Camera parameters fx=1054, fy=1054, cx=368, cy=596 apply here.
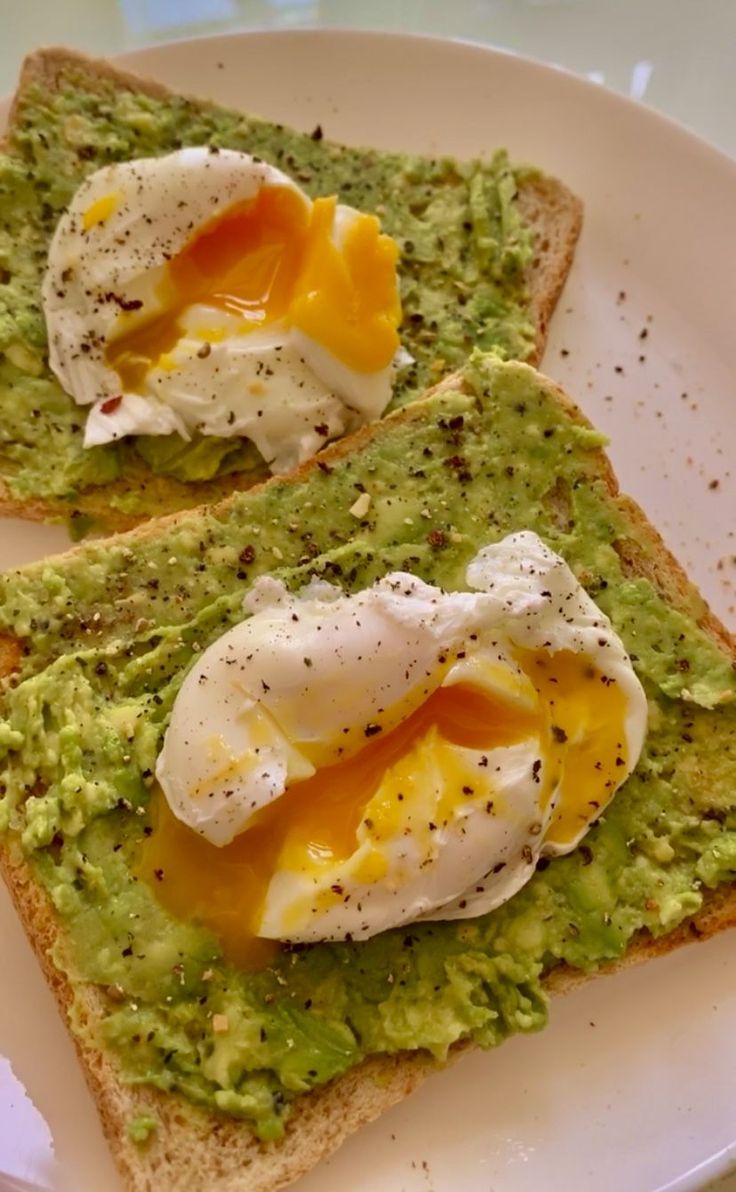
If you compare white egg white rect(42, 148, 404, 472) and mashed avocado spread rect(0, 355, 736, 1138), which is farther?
white egg white rect(42, 148, 404, 472)

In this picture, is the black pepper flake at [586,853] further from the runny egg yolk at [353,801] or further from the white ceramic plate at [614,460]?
the white ceramic plate at [614,460]

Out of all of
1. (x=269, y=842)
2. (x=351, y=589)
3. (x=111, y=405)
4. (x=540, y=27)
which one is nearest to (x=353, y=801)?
(x=269, y=842)

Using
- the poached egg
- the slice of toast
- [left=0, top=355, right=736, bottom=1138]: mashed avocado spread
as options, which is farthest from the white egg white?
the poached egg

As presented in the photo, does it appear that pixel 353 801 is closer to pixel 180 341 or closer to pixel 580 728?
pixel 580 728

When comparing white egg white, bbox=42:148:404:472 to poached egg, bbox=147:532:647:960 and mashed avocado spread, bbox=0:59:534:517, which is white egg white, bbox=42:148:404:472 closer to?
mashed avocado spread, bbox=0:59:534:517

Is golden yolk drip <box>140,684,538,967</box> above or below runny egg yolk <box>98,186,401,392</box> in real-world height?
below

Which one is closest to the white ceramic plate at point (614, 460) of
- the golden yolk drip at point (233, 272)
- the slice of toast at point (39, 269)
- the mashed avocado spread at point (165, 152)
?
the slice of toast at point (39, 269)

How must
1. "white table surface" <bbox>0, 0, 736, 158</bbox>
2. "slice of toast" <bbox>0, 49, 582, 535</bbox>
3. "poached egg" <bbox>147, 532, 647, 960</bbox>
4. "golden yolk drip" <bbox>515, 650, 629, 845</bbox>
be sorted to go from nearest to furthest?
"poached egg" <bbox>147, 532, 647, 960</bbox>, "golden yolk drip" <bbox>515, 650, 629, 845</bbox>, "slice of toast" <bbox>0, 49, 582, 535</bbox>, "white table surface" <bbox>0, 0, 736, 158</bbox>
